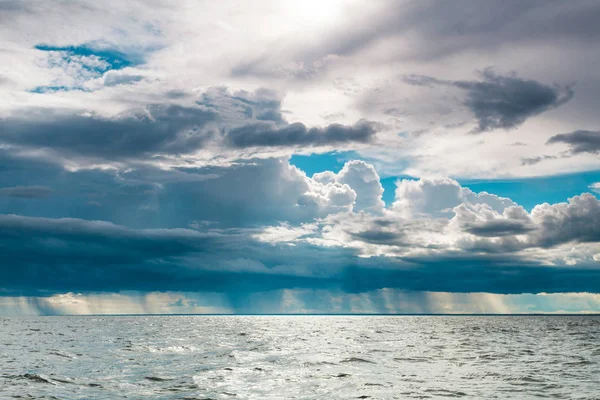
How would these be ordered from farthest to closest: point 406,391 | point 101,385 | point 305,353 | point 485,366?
point 305,353
point 485,366
point 101,385
point 406,391

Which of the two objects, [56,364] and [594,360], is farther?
[594,360]

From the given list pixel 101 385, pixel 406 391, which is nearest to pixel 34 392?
pixel 101 385

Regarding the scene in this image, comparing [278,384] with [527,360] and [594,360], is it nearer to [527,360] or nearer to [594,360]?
[527,360]

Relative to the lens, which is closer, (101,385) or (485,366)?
(101,385)

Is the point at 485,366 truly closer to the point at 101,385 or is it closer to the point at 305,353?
the point at 305,353

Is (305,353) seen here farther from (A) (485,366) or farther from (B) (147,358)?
(A) (485,366)

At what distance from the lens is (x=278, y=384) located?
38406 millimetres

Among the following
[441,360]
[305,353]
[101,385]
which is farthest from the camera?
[305,353]

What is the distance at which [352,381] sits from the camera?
39.6 m

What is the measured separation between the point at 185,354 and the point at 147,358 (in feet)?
19.8

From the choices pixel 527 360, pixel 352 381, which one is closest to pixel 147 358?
pixel 352 381

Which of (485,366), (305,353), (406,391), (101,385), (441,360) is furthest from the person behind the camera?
(305,353)

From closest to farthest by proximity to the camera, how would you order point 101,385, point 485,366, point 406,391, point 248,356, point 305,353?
point 406,391 → point 101,385 → point 485,366 → point 248,356 → point 305,353

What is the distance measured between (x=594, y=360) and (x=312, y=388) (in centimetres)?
3550
